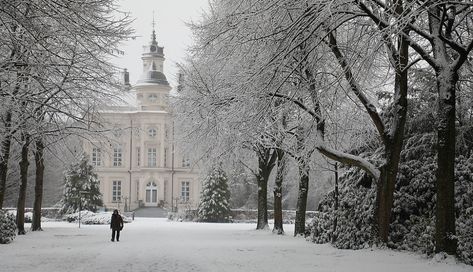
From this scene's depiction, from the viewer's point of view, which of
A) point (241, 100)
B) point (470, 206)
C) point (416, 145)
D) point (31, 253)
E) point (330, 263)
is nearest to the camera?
point (330, 263)

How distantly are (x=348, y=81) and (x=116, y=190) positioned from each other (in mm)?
57701

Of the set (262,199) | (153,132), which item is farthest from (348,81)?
(153,132)

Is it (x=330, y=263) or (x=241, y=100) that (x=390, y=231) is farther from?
(x=241, y=100)

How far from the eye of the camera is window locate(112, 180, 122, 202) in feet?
215

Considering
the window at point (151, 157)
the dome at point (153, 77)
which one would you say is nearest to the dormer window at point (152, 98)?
the dome at point (153, 77)

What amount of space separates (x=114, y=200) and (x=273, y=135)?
47.4 m

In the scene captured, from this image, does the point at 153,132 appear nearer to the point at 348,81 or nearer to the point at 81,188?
the point at 81,188

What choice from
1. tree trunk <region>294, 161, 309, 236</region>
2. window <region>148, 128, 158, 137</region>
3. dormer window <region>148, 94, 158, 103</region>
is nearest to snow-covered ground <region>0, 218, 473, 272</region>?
tree trunk <region>294, 161, 309, 236</region>

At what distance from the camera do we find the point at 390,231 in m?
14.6

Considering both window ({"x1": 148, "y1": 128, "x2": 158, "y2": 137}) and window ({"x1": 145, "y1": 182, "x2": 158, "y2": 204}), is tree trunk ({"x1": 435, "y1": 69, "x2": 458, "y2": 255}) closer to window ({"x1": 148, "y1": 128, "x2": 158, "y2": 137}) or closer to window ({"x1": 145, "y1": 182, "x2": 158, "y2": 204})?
window ({"x1": 145, "y1": 182, "x2": 158, "y2": 204})

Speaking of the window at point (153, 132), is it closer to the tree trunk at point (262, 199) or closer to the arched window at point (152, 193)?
the arched window at point (152, 193)

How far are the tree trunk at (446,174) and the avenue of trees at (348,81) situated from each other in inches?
0.7

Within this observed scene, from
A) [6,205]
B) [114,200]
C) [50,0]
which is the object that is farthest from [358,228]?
[114,200]

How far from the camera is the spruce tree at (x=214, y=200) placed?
43281 millimetres
